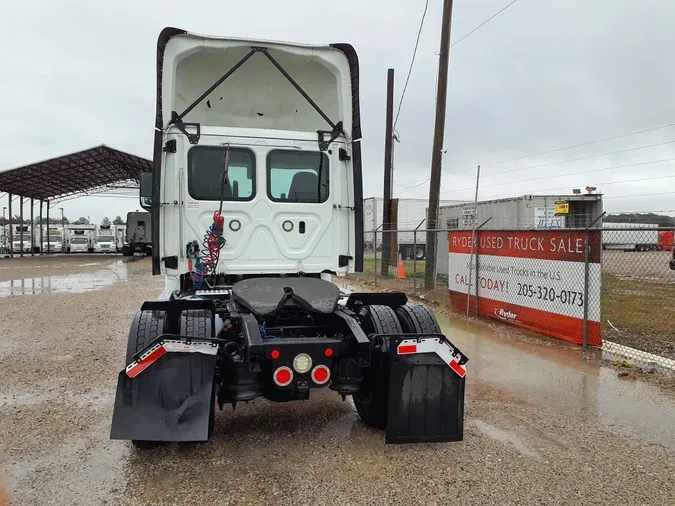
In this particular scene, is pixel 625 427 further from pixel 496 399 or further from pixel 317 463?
pixel 317 463

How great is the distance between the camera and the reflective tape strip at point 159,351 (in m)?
3.57

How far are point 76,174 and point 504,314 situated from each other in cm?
3432

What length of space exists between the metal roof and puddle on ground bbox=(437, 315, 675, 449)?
26596 mm

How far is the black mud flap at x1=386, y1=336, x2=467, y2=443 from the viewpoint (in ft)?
12.8

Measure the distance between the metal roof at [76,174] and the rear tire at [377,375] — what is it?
1083 inches

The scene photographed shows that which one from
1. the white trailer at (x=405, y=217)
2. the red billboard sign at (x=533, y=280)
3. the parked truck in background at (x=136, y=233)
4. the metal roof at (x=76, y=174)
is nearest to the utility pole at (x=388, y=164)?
the red billboard sign at (x=533, y=280)

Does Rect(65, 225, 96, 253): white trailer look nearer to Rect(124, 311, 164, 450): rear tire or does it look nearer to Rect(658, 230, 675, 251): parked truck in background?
Rect(658, 230, 675, 251): parked truck in background

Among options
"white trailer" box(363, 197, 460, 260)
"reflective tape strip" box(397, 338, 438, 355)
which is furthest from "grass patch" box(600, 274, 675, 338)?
"white trailer" box(363, 197, 460, 260)

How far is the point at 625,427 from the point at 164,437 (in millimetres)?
3911

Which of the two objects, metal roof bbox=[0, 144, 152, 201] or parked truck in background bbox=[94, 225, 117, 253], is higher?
metal roof bbox=[0, 144, 152, 201]

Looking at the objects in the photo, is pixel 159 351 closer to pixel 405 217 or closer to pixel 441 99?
pixel 441 99

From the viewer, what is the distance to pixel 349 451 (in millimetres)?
4105

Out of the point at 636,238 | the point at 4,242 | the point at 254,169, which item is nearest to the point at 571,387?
the point at 254,169

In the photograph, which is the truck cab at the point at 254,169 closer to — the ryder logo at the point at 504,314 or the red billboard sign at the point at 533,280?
the red billboard sign at the point at 533,280
